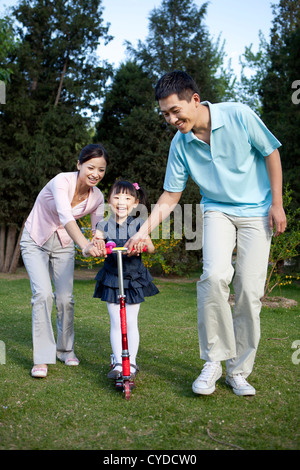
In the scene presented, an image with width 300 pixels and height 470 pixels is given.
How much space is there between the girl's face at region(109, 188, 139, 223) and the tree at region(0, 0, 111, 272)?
25.0ft

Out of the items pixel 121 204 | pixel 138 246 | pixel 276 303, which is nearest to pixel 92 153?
pixel 121 204

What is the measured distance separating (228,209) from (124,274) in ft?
3.06

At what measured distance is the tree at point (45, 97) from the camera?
1124 centimetres

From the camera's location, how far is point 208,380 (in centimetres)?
314

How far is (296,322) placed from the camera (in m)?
6.21

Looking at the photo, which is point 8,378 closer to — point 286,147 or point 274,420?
point 274,420

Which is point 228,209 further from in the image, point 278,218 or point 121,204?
point 121,204

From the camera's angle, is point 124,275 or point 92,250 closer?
point 92,250

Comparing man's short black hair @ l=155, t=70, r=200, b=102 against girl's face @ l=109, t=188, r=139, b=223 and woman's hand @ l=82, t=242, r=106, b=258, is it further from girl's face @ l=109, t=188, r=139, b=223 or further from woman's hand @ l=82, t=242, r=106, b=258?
woman's hand @ l=82, t=242, r=106, b=258

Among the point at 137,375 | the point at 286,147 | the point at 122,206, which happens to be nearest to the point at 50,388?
the point at 137,375

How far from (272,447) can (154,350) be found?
86.9 inches

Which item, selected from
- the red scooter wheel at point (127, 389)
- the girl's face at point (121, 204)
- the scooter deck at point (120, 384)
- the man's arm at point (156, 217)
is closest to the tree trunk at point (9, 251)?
the girl's face at point (121, 204)

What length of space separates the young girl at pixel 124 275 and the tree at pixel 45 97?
7618 millimetres

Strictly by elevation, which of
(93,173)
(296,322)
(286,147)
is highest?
(286,147)
